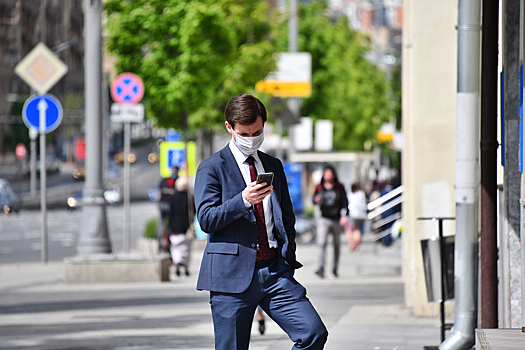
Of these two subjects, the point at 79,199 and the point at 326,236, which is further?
the point at 79,199

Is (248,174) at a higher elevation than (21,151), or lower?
lower

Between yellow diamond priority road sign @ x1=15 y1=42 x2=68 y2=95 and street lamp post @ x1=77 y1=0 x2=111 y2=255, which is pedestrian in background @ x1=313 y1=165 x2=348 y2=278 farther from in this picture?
yellow diamond priority road sign @ x1=15 y1=42 x2=68 y2=95

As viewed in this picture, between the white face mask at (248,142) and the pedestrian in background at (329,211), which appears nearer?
the white face mask at (248,142)

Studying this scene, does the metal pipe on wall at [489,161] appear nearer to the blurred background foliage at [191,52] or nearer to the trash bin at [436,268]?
the trash bin at [436,268]

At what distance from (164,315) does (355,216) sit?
12.0m

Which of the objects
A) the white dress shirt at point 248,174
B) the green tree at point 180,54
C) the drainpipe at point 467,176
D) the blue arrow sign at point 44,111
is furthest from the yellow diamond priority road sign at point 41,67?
the white dress shirt at point 248,174

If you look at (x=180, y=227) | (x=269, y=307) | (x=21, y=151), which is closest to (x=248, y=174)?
(x=269, y=307)

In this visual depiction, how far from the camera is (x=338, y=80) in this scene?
42.2 m

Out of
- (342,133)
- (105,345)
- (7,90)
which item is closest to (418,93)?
(105,345)

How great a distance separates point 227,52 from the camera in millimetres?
20531

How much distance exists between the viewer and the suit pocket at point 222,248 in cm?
454

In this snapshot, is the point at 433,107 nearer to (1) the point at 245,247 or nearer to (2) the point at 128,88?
(1) the point at 245,247

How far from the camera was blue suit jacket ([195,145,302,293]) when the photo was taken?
450cm

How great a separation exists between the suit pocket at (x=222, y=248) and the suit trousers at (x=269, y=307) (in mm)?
138
